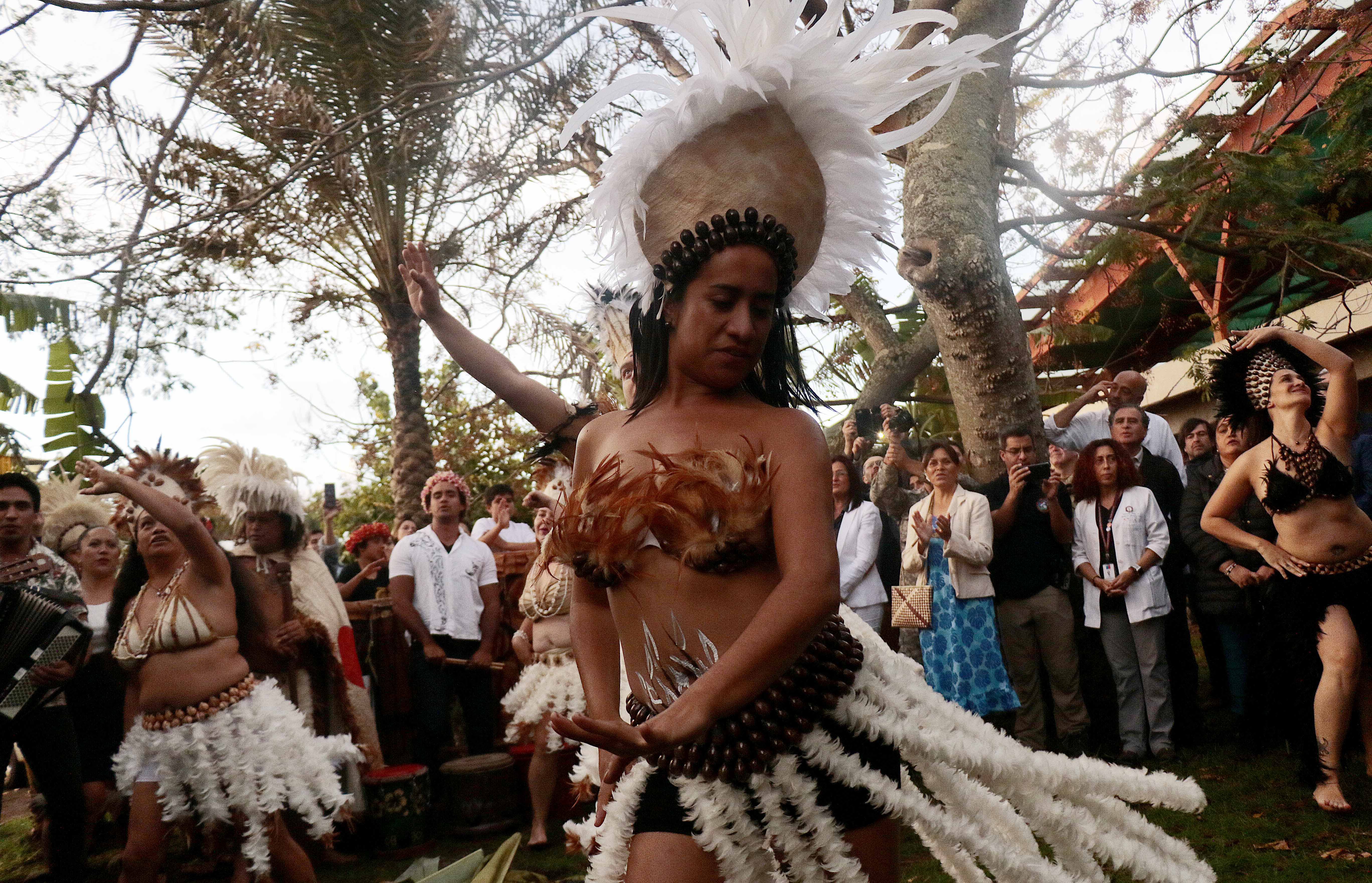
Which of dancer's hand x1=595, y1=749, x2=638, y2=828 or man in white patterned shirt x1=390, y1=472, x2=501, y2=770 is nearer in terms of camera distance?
dancer's hand x1=595, y1=749, x2=638, y2=828

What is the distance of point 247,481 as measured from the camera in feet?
18.5

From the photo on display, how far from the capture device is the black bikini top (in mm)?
4641

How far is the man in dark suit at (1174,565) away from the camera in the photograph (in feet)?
19.8

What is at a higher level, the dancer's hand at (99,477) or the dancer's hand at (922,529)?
the dancer's hand at (99,477)

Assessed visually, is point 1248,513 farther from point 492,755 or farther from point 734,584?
point 734,584

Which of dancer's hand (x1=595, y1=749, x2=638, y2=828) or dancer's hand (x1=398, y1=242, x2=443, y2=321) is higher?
dancer's hand (x1=398, y1=242, x2=443, y2=321)

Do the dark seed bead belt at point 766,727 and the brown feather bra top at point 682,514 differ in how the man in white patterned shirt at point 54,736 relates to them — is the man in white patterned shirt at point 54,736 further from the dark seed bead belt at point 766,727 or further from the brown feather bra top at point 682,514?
the dark seed bead belt at point 766,727

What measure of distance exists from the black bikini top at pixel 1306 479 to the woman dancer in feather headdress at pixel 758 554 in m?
3.32

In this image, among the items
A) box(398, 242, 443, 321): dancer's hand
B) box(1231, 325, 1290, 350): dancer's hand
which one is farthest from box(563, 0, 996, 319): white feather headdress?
box(1231, 325, 1290, 350): dancer's hand

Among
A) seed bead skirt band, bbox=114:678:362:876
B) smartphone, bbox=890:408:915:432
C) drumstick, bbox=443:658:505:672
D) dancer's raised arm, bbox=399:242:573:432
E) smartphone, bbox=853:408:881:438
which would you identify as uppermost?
smartphone, bbox=853:408:881:438

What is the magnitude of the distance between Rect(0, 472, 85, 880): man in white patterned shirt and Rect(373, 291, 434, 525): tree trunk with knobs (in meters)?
5.84

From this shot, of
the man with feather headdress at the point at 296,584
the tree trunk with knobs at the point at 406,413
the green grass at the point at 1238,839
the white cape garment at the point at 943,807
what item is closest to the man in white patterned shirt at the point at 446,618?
the man with feather headdress at the point at 296,584

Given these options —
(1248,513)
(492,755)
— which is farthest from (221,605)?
(1248,513)

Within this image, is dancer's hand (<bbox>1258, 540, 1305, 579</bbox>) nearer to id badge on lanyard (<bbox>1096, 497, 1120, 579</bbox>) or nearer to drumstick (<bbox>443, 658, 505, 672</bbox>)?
id badge on lanyard (<bbox>1096, 497, 1120, 579</bbox>)
